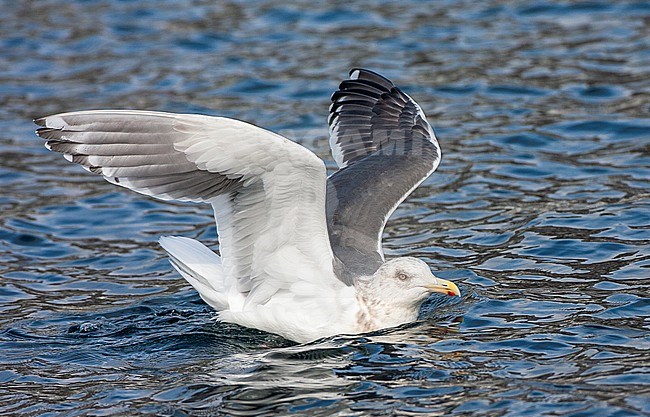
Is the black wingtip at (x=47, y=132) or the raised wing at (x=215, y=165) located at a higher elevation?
the black wingtip at (x=47, y=132)

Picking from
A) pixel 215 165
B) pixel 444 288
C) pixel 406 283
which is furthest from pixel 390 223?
pixel 215 165

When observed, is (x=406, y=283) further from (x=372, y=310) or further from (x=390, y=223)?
(x=390, y=223)

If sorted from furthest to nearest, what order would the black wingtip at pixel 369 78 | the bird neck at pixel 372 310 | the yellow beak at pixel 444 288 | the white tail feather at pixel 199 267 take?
the black wingtip at pixel 369 78 → the white tail feather at pixel 199 267 → the bird neck at pixel 372 310 → the yellow beak at pixel 444 288

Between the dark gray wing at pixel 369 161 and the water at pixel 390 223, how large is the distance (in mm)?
765

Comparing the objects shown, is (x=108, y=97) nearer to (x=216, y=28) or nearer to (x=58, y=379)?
(x=216, y=28)

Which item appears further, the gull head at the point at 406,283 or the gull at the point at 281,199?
the gull head at the point at 406,283

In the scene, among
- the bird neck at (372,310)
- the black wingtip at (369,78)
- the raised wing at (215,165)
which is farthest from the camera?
the black wingtip at (369,78)

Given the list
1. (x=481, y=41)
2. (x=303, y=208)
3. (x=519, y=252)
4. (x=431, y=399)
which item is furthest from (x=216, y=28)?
(x=431, y=399)

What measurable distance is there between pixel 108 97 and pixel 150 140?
7.84 m

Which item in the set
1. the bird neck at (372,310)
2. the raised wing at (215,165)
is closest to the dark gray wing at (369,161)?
the bird neck at (372,310)

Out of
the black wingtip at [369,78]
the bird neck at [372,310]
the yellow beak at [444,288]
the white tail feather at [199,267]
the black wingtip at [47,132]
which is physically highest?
the black wingtip at [47,132]

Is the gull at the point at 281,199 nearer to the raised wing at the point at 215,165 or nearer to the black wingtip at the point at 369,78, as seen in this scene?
the raised wing at the point at 215,165

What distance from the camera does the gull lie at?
7.24m

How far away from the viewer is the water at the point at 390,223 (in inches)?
283
